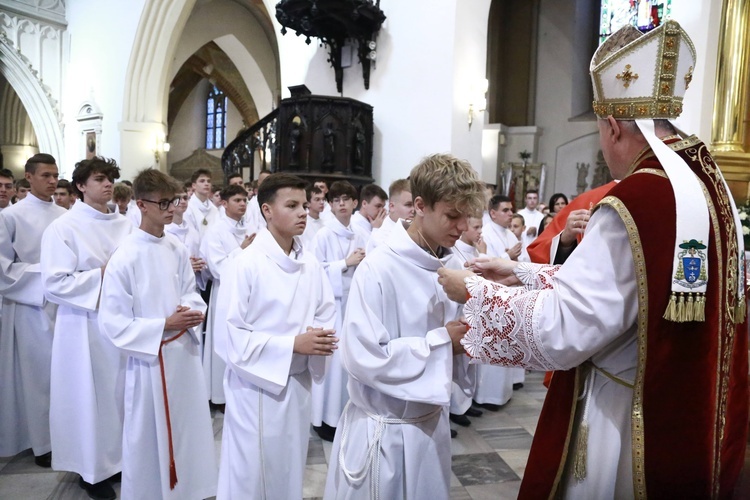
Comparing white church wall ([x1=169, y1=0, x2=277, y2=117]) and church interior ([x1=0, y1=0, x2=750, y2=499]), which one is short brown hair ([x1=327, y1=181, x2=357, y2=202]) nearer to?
church interior ([x1=0, y1=0, x2=750, y2=499])

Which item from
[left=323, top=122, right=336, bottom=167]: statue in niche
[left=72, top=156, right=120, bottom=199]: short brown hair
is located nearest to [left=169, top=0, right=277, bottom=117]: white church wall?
[left=323, top=122, right=336, bottom=167]: statue in niche

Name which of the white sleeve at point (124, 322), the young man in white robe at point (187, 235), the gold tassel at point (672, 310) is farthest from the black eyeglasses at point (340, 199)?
the gold tassel at point (672, 310)

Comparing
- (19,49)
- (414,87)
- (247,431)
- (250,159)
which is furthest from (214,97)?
(247,431)

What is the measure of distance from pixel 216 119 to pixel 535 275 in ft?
83.1

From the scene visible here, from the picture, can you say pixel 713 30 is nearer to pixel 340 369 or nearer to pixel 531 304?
pixel 340 369

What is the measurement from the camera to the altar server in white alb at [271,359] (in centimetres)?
245

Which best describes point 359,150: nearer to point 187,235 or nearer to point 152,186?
point 187,235

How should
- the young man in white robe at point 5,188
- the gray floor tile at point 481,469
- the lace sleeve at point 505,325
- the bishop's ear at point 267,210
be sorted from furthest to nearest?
1. the young man in white robe at point 5,188
2. the gray floor tile at point 481,469
3. the bishop's ear at point 267,210
4. the lace sleeve at point 505,325

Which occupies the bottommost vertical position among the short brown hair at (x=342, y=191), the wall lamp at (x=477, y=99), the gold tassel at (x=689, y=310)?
the gold tassel at (x=689, y=310)

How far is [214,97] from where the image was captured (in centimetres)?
2533

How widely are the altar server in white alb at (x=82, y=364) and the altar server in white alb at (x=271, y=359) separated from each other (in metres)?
1.13

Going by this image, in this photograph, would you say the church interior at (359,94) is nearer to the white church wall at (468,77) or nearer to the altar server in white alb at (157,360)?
the white church wall at (468,77)

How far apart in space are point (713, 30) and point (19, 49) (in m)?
16.3

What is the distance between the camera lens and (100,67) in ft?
49.6
